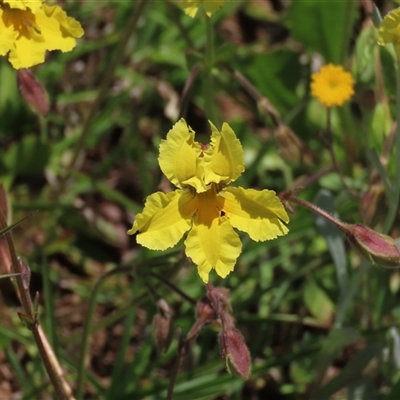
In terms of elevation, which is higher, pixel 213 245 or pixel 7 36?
pixel 7 36

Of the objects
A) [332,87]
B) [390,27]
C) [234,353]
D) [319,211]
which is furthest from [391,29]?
[234,353]

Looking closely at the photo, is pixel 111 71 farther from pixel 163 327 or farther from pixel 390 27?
pixel 390 27

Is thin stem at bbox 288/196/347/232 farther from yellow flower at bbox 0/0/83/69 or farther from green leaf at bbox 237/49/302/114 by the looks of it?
green leaf at bbox 237/49/302/114

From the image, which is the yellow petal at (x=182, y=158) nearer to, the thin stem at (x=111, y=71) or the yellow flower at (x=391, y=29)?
the yellow flower at (x=391, y=29)

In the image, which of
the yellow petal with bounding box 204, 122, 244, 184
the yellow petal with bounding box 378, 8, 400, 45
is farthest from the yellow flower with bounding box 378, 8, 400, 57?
the yellow petal with bounding box 204, 122, 244, 184

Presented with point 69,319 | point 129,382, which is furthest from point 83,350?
point 69,319
